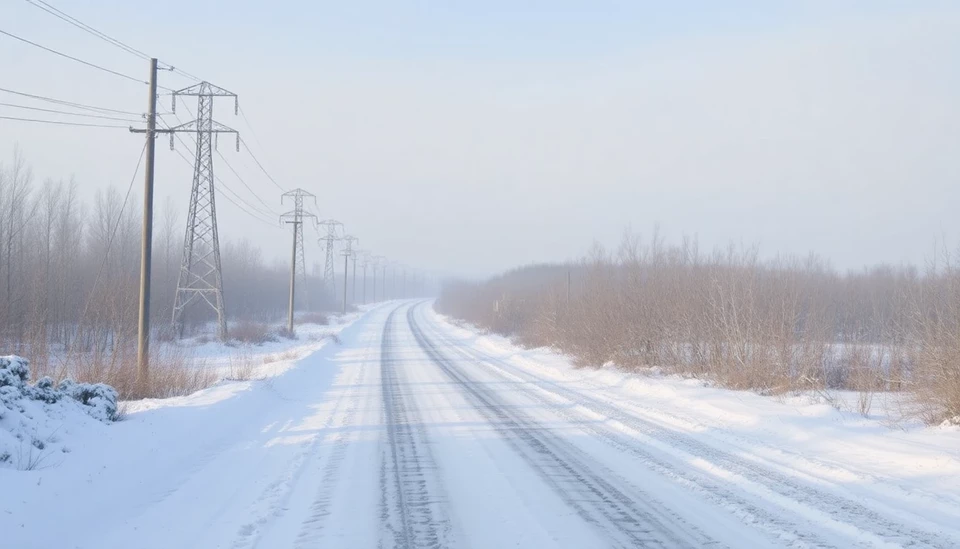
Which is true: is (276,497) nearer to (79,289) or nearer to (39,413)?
(39,413)

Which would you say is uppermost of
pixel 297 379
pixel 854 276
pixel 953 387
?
pixel 854 276

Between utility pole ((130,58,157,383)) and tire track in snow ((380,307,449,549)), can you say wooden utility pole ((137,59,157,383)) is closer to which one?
utility pole ((130,58,157,383))

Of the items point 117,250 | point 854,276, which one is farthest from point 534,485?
point 117,250

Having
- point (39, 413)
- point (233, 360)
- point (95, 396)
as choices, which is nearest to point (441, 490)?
point (39, 413)

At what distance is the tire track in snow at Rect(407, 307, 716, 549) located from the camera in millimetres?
6238

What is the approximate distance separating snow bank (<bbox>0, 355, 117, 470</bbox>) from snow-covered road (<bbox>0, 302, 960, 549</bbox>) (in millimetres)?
329

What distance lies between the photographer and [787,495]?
25.1 ft

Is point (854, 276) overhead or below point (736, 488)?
overhead

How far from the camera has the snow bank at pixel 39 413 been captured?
23.6 feet

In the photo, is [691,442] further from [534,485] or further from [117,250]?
[117,250]

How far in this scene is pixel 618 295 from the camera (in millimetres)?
26328

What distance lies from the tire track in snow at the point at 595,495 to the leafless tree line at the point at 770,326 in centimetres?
708

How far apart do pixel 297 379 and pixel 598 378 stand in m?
9.80

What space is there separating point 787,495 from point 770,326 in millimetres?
A: 11702
